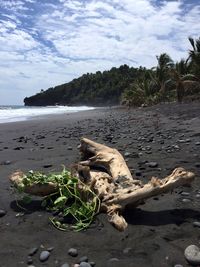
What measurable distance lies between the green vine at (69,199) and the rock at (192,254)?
1.21m

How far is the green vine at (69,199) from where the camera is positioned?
4.53m

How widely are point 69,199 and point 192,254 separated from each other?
192 cm

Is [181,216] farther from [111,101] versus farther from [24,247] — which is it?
[111,101]

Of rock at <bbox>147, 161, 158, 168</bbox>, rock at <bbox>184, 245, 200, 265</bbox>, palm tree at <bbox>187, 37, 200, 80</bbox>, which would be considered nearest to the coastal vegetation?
palm tree at <bbox>187, 37, 200, 80</bbox>

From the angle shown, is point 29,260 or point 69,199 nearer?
point 29,260

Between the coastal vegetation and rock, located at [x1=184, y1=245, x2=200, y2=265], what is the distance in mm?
39211

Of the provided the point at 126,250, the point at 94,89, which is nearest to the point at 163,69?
the point at 126,250

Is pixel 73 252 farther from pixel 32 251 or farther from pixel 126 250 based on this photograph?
pixel 126 250

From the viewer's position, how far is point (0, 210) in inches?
193

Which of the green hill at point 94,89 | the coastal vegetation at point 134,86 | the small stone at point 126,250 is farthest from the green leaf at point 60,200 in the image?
the green hill at point 94,89

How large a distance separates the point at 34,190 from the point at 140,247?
1753 mm

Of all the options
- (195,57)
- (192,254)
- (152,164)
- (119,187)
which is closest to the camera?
(192,254)

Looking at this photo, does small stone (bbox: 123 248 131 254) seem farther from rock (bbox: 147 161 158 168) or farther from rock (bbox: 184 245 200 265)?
rock (bbox: 147 161 158 168)

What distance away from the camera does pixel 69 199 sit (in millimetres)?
5020
